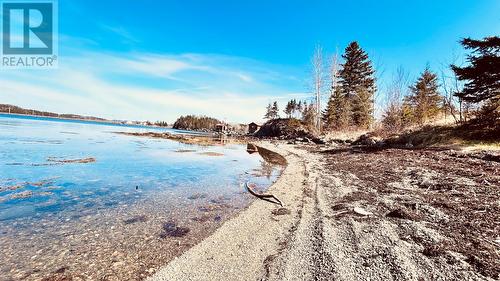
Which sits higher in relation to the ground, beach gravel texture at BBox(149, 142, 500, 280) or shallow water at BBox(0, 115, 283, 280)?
beach gravel texture at BBox(149, 142, 500, 280)

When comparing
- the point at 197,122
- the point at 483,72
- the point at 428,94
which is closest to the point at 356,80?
the point at 428,94

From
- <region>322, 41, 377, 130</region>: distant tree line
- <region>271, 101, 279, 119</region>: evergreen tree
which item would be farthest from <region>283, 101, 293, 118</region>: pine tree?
<region>322, 41, 377, 130</region>: distant tree line

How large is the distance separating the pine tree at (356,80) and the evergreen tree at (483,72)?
23.0 m

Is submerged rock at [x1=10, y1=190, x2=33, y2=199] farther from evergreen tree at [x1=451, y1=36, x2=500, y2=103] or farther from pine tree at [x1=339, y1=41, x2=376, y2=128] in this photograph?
pine tree at [x1=339, y1=41, x2=376, y2=128]

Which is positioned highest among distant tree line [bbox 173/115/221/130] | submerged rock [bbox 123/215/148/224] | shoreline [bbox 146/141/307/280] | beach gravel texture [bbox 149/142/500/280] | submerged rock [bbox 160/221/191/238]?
distant tree line [bbox 173/115/221/130]

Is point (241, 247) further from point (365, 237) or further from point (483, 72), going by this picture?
point (483, 72)

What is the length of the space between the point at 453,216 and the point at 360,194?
2.90 m

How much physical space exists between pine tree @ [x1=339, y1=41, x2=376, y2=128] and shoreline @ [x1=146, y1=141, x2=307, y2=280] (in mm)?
38265

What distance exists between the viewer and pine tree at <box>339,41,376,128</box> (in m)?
41.2

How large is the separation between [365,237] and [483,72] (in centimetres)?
1999

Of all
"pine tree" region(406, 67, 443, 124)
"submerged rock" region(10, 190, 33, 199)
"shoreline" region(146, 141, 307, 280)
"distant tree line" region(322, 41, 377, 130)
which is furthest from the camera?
"distant tree line" region(322, 41, 377, 130)

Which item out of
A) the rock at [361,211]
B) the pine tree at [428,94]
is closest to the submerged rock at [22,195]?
the rock at [361,211]

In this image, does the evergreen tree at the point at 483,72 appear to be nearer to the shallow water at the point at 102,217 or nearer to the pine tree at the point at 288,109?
the shallow water at the point at 102,217

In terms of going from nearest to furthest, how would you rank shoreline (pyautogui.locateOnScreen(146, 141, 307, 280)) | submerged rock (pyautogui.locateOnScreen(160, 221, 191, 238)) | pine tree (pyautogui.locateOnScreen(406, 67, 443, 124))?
shoreline (pyautogui.locateOnScreen(146, 141, 307, 280)) < submerged rock (pyautogui.locateOnScreen(160, 221, 191, 238)) < pine tree (pyautogui.locateOnScreen(406, 67, 443, 124))
